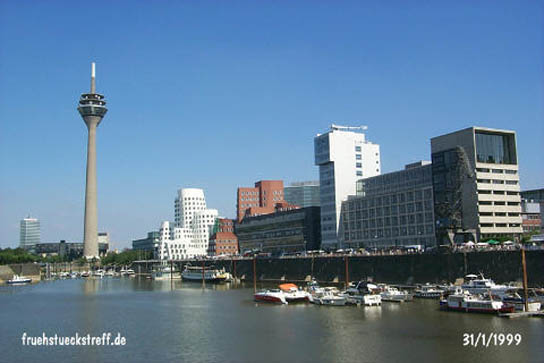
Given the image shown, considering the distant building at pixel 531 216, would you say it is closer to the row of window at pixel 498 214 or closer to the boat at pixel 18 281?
the row of window at pixel 498 214

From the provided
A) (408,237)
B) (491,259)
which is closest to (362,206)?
(408,237)

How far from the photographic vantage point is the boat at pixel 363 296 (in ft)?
295

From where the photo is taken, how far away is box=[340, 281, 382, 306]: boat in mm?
90000

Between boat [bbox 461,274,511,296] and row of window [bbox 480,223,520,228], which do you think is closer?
boat [bbox 461,274,511,296]

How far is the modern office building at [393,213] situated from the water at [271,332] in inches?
3049

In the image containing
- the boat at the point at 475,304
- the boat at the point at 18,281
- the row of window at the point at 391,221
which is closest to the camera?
the boat at the point at 475,304

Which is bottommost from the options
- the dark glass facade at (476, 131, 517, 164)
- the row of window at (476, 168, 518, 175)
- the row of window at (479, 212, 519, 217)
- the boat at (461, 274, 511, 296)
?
the boat at (461, 274, 511, 296)

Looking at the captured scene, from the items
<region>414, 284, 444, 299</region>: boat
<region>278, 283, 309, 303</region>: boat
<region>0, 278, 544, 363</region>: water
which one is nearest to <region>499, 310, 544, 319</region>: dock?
<region>0, 278, 544, 363</region>: water

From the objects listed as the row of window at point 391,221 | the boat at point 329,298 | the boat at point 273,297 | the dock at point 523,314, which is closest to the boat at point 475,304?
the dock at point 523,314

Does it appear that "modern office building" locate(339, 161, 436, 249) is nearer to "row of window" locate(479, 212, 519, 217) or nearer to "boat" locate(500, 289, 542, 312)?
"row of window" locate(479, 212, 519, 217)

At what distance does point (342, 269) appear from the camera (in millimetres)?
143500

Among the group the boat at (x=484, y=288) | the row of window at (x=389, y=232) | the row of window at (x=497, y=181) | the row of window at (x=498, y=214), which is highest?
the row of window at (x=497, y=181)

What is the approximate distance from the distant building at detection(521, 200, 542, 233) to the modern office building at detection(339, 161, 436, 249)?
1251 inches

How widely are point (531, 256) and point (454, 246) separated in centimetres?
2286
